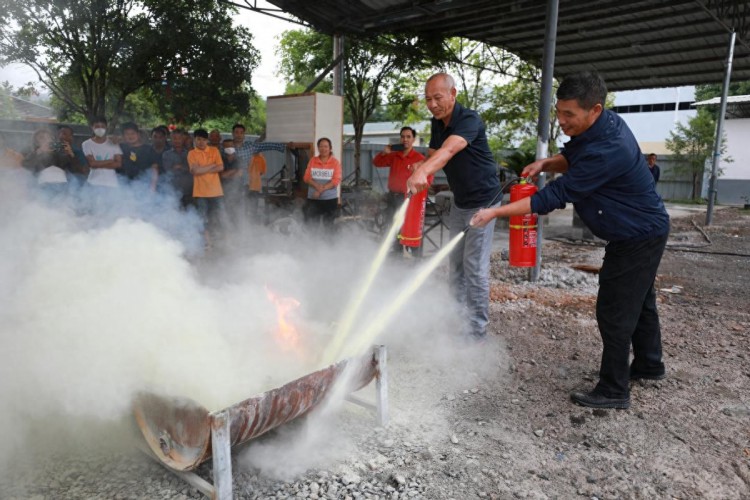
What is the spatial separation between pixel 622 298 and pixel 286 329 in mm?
2198

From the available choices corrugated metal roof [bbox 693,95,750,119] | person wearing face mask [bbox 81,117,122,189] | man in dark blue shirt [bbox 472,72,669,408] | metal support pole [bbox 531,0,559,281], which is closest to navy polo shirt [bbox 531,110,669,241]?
man in dark blue shirt [bbox 472,72,669,408]

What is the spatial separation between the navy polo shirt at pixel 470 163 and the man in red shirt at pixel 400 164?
3.37 m

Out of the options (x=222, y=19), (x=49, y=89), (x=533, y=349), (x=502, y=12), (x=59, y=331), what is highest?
(x=502, y=12)

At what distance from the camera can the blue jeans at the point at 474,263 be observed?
431 centimetres

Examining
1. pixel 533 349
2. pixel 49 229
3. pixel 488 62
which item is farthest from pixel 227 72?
pixel 488 62

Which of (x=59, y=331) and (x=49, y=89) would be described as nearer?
(x=59, y=331)

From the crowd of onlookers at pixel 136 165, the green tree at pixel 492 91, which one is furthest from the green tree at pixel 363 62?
the crowd of onlookers at pixel 136 165

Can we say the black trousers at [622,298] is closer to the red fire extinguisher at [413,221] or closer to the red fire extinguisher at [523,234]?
the red fire extinguisher at [523,234]

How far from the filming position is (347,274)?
23.0 ft

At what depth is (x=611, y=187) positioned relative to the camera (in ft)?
10.7

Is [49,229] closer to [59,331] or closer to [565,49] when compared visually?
[59,331]

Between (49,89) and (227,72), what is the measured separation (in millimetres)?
3128

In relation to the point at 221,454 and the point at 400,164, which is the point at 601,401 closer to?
the point at 221,454

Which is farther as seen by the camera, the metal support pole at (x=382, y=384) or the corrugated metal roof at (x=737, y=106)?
the corrugated metal roof at (x=737, y=106)
